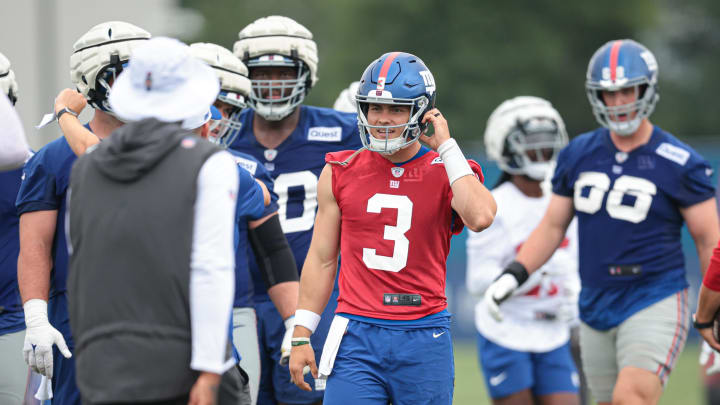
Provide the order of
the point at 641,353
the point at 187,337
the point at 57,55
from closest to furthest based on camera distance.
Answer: the point at 187,337 < the point at 641,353 < the point at 57,55

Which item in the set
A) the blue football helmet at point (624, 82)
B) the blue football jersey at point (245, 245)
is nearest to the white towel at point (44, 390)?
the blue football jersey at point (245, 245)

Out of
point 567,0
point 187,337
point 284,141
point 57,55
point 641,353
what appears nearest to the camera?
point 187,337

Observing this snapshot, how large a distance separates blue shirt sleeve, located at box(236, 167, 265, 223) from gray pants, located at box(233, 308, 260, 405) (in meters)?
0.88

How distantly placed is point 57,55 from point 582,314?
23.0 ft

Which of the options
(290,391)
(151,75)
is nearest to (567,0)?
(290,391)

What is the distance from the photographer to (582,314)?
235 inches

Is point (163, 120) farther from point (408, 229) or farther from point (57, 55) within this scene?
point (57, 55)

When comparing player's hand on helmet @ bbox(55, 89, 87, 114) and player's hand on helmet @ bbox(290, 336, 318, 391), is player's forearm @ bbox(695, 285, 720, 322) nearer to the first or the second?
player's hand on helmet @ bbox(290, 336, 318, 391)

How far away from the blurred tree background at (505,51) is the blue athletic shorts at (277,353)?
19.7 metres

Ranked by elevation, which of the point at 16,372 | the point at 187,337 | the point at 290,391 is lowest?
the point at 290,391

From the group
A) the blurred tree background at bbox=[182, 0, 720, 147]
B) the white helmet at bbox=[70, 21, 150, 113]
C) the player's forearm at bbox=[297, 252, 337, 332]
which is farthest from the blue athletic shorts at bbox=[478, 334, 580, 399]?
the blurred tree background at bbox=[182, 0, 720, 147]

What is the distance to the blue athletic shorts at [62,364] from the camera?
4312 mm

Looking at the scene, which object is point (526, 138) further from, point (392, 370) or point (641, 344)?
point (392, 370)

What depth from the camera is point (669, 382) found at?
10961mm
